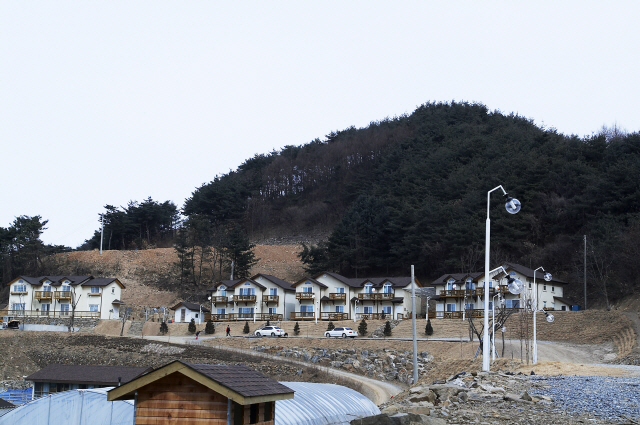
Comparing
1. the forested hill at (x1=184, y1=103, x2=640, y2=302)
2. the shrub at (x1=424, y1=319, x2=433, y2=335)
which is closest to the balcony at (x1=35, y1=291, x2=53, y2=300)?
the forested hill at (x1=184, y1=103, x2=640, y2=302)

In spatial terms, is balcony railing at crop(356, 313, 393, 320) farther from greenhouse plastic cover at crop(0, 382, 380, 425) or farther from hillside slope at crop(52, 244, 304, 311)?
greenhouse plastic cover at crop(0, 382, 380, 425)

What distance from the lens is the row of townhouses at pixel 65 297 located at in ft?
247

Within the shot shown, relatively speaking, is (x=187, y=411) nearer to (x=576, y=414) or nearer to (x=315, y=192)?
(x=576, y=414)

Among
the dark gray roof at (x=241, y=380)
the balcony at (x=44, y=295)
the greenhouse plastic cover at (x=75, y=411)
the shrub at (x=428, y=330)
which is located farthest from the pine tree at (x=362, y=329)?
the dark gray roof at (x=241, y=380)

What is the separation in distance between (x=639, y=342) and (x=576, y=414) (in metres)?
30.2

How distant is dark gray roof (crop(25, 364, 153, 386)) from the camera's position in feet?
122

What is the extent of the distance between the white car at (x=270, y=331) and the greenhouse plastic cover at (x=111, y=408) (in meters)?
32.8

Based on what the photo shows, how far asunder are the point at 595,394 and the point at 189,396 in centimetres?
1253

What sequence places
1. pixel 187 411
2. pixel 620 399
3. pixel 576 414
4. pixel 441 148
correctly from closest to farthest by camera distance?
pixel 187 411
pixel 576 414
pixel 620 399
pixel 441 148

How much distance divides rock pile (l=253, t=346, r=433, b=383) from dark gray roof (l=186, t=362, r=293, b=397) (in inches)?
1222

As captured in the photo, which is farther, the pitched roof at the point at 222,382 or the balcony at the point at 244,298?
the balcony at the point at 244,298

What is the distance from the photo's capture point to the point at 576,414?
1656 cm

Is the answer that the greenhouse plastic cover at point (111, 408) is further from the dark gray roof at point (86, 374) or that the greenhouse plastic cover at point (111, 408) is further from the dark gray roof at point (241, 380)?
the dark gray roof at point (86, 374)

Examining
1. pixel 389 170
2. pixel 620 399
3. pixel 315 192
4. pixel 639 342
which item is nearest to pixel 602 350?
pixel 639 342
